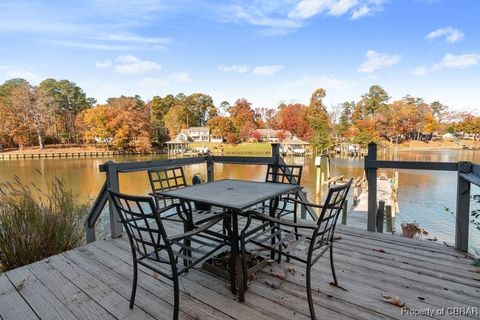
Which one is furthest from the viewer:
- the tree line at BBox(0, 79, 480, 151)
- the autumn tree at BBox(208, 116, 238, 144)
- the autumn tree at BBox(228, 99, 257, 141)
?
the autumn tree at BBox(228, 99, 257, 141)

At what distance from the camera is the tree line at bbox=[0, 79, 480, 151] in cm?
3253

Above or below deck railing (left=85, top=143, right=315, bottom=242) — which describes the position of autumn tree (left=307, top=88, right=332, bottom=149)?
above

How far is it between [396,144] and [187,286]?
4522 cm

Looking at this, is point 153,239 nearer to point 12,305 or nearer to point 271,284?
point 271,284

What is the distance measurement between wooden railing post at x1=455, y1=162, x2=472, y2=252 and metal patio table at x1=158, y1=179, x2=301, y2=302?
1.56 m

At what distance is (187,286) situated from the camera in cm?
184

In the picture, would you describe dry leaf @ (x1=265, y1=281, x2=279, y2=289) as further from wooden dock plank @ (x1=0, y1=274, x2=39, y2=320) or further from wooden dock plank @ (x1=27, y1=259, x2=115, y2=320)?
wooden dock plank @ (x1=0, y1=274, x2=39, y2=320)

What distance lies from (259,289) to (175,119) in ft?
150

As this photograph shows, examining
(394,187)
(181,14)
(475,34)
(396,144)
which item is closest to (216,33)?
(181,14)

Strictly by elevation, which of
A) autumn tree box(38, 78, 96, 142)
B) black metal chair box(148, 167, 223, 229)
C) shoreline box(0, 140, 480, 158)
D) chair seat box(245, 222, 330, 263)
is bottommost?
shoreline box(0, 140, 480, 158)

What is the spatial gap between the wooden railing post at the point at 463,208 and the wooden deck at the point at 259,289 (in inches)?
5.7

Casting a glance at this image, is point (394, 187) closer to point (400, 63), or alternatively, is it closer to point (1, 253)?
point (1, 253)

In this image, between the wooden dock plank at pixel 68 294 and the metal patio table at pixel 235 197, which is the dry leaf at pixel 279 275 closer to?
the metal patio table at pixel 235 197

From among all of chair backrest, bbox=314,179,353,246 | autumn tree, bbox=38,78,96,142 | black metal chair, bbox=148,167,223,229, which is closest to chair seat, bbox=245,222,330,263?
chair backrest, bbox=314,179,353,246
